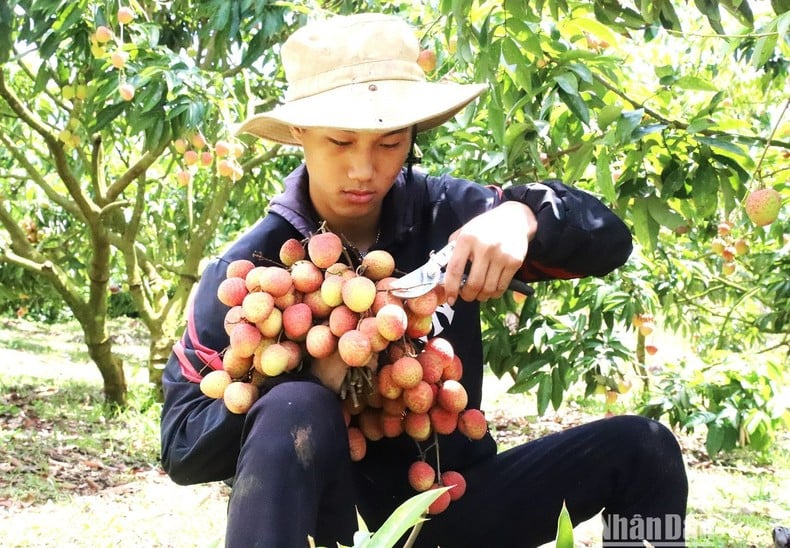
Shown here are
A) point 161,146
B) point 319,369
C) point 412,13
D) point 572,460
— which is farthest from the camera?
point 161,146

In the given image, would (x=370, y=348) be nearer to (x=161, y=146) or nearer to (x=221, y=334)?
(x=221, y=334)

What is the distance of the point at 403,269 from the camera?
158 cm

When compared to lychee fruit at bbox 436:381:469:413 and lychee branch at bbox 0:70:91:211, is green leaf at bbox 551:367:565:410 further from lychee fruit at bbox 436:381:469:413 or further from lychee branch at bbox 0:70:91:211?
lychee branch at bbox 0:70:91:211

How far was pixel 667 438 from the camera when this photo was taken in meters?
1.41

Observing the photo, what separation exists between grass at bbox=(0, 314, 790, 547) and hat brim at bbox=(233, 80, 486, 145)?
2.31 feet

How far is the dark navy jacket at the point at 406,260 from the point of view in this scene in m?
1.35

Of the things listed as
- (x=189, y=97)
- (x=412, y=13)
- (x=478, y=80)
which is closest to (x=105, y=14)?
(x=189, y=97)

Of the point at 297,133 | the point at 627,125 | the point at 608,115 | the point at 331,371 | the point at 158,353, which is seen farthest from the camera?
the point at 158,353

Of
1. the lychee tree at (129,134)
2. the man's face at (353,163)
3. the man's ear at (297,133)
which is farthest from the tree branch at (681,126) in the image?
the lychee tree at (129,134)

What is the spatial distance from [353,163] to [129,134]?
2929mm

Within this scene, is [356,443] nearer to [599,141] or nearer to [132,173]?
[599,141]

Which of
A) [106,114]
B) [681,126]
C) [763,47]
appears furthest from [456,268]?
[106,114]

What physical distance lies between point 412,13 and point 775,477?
2415mm

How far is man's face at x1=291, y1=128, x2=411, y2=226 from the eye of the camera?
1359 millimetres
